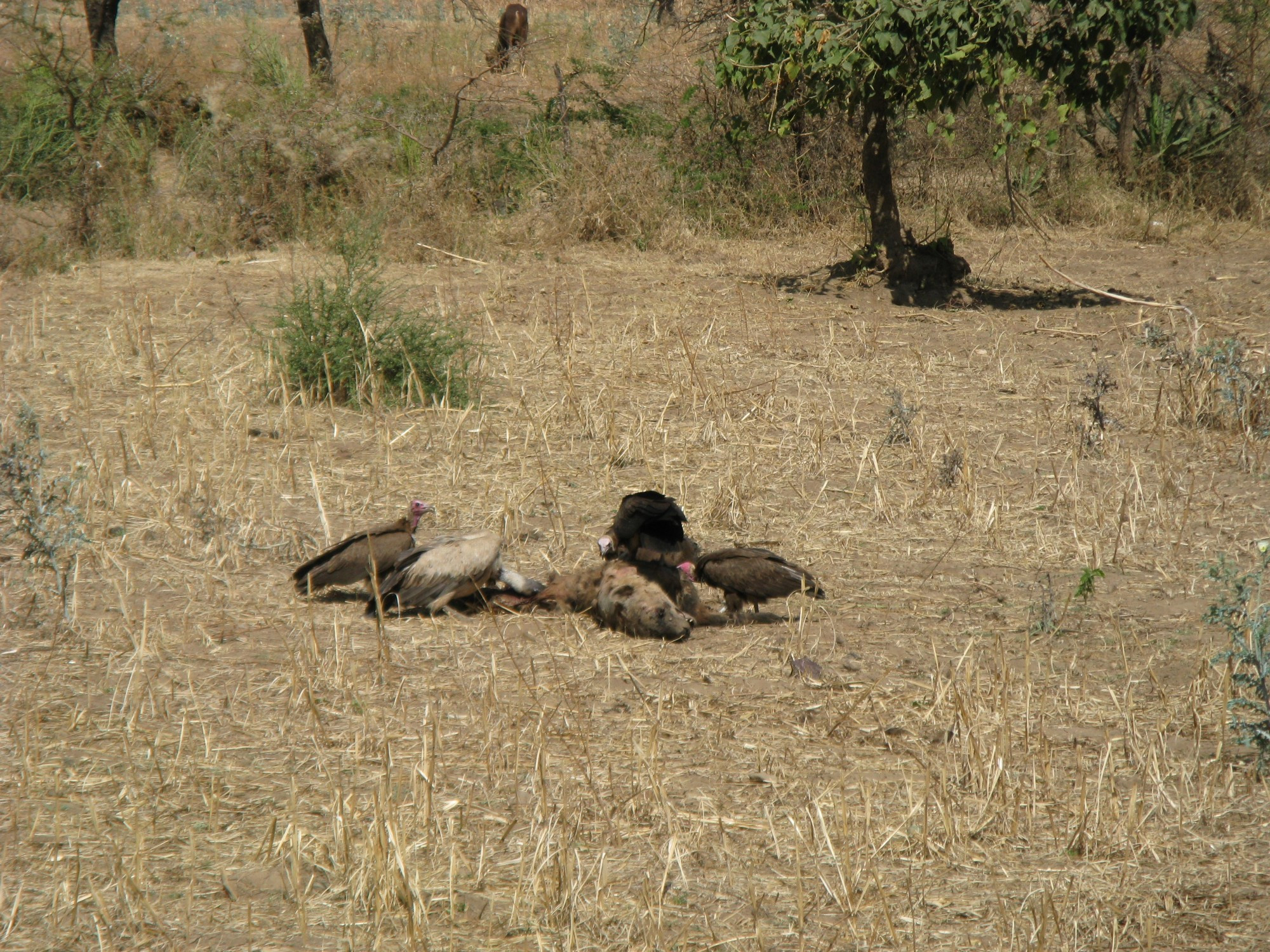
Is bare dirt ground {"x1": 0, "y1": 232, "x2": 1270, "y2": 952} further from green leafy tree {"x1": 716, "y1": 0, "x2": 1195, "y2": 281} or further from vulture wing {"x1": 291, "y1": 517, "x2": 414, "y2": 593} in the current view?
green leafy tree {"x1": 716, "y1": 0, "x2": 1195, "y2": 281}

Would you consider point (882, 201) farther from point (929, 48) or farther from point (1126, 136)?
point (1126, 136)

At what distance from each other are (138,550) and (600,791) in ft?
9.46

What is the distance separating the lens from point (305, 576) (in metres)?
5.03

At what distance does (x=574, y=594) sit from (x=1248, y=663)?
2.46 metres

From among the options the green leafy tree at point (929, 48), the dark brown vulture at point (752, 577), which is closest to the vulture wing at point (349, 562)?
the dark brown vulture at point (752, 577)

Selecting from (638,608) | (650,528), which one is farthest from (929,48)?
(638,608)

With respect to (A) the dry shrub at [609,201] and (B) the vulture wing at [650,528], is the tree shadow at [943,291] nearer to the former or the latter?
(A) the dry shrub at [609,201]

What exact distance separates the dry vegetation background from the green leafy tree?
2.04 metres

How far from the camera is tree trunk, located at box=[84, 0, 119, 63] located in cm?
1566

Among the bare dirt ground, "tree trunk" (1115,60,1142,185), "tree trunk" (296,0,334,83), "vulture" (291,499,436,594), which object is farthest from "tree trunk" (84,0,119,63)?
"vulture" (291,499,436,594)

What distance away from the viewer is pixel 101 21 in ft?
52.1

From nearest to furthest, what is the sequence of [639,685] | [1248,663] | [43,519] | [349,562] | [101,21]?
[1248,663]
[639,685]
[43,519]
[349,562]
[101,21]

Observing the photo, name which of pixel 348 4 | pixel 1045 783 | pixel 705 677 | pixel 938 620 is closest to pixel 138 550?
pixel 705 677

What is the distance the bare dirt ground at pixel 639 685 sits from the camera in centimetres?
300
